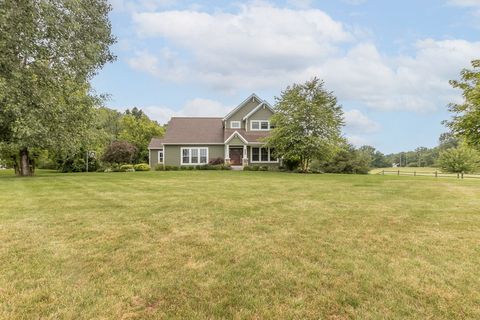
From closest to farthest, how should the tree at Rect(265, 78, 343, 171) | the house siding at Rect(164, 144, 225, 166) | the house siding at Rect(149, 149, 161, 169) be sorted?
the tree at Rect(265, 78, 343, 171) < the house siding at Rect(164, 144, 225, 166) < the house siding at Rect(149, 149, 161, 169)

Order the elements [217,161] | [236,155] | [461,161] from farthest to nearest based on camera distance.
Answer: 1. [461,161]
2. [236,155]
3. [217,161]

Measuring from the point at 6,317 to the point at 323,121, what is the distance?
2414 cm

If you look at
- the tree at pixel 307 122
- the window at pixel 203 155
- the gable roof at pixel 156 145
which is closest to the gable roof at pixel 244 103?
the window at pixel 203 155

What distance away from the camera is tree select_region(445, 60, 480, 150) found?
1078 cm

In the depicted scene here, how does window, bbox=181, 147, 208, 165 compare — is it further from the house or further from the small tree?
the small tree

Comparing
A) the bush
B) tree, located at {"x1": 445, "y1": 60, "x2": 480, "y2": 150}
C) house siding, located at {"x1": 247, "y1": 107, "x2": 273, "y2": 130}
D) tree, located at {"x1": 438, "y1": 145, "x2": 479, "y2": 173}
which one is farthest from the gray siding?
tree, located at {"x1": 438, "y1": 145, "x2": 479, "y2": 173}

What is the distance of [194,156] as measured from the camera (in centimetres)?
2994

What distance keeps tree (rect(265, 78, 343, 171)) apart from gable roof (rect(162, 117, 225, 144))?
738cm

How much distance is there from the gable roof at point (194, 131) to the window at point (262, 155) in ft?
12.2

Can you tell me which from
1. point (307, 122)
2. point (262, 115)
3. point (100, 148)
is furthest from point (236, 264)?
point (100, 148)

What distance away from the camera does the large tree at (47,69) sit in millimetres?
15672

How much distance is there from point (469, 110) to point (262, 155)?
64.3 feet

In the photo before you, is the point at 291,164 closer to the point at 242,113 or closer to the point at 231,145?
the point at 231,145

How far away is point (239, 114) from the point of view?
31.1 metres
